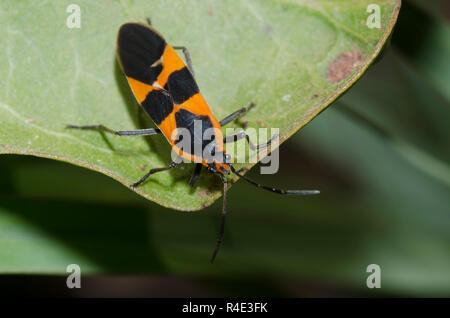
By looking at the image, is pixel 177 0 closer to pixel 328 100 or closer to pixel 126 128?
pixel 126 128

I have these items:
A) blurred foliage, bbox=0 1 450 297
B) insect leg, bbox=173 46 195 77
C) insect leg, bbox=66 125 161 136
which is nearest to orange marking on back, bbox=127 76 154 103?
insect leg, bbox=66 125 161 136

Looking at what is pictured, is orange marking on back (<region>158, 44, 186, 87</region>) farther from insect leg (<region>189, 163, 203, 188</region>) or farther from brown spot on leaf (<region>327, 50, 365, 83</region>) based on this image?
brown spot on leaf (<region>327, 50, 365, 83</region>)

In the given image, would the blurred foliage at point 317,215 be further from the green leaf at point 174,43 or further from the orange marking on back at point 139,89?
the orange marking on back at point 139,89

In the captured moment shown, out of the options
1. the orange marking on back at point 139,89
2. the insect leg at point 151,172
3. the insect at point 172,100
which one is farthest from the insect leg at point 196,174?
the orange marking on back at point 139,89

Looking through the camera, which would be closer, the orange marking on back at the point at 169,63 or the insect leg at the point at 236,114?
the insect leg at the point at 236,114

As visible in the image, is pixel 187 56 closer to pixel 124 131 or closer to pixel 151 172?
pixel 124 131

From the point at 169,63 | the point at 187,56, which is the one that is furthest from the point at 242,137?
the point at 169,63
